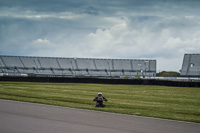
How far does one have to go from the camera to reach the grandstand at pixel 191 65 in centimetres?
6544

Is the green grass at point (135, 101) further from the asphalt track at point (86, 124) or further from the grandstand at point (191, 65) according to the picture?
the grandstand at point (191, 65)

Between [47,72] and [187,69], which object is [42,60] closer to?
[47,72]

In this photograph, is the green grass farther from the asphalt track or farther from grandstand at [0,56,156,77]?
grandstand at [0,56,156,77]

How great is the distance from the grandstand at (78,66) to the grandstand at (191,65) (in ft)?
49.1

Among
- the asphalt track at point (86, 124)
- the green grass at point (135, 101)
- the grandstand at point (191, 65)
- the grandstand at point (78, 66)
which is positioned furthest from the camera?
the grandstand at point (78, 66)

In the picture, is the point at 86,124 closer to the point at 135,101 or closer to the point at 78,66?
the point at 135,101

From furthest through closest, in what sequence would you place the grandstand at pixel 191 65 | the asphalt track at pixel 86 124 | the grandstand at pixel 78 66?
1. the grandstand at pixel 78 66
2. the grandstand at pixel 191 65
3. the asphalt track at pixel 86 124

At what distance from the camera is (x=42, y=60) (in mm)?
85812

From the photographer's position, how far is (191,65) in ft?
221

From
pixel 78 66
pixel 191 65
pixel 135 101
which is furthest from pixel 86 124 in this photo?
pixel 78 66

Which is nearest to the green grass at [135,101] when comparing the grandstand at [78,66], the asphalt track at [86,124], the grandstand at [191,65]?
the asphalt track at [86,124]

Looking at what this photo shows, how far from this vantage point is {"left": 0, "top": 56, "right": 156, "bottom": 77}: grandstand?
270ft

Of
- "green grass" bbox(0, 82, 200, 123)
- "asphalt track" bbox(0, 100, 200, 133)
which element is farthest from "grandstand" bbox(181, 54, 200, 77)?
"asphalt track" bbox(0, 100, 200, 133)

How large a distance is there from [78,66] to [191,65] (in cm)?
3512
